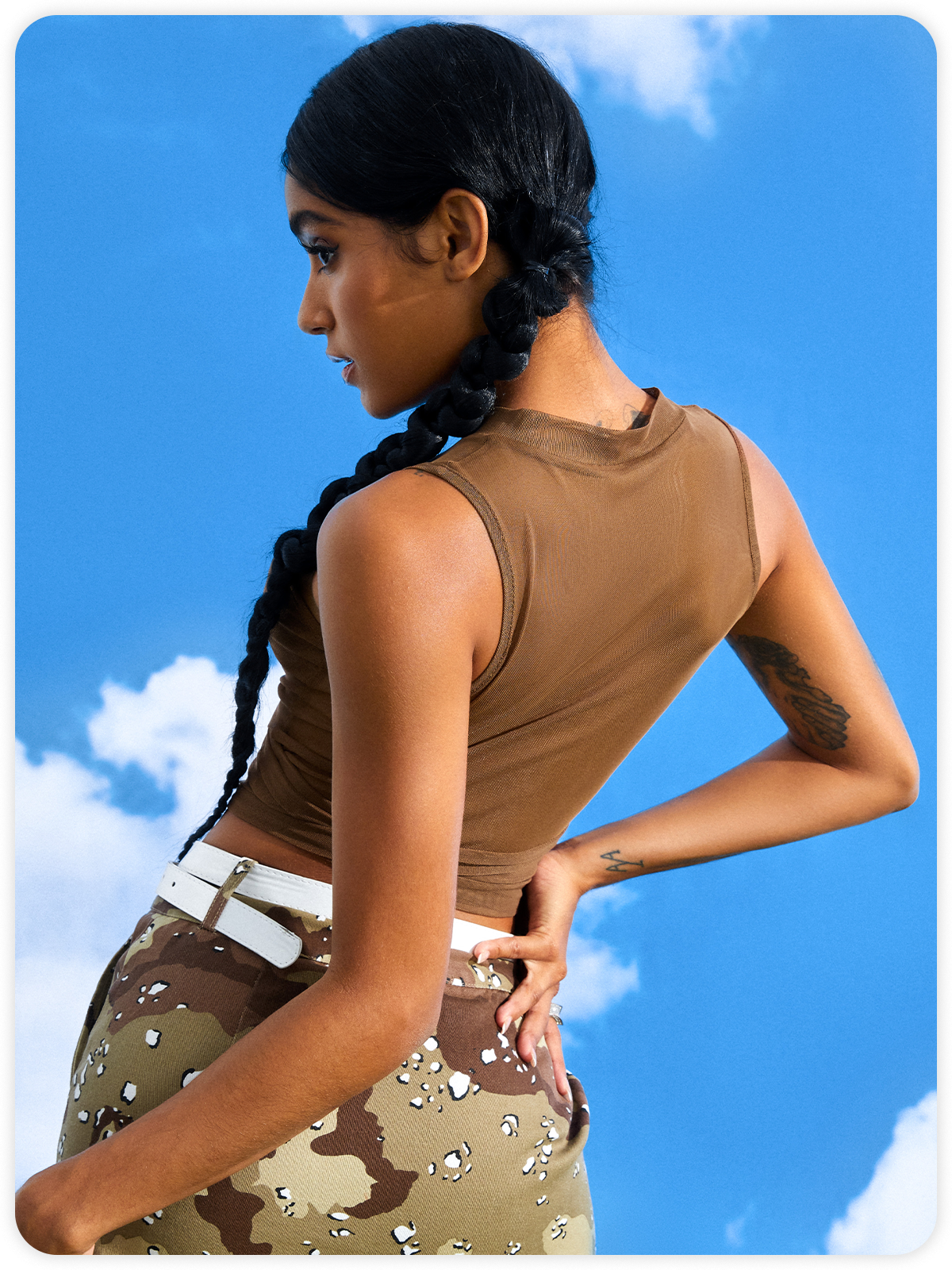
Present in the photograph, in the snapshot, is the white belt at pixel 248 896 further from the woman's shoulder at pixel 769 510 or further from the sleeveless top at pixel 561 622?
the woman's shoulder at pixel 769 510

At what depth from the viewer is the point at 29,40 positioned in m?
3.24

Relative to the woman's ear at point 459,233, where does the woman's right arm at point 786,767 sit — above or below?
below

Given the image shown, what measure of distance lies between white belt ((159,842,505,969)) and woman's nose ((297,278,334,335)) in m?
0.51

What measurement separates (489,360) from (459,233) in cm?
12

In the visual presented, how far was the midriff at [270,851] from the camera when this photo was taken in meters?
1.03

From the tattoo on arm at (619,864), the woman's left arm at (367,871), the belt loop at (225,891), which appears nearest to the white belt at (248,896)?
the belt loop at (225,891)

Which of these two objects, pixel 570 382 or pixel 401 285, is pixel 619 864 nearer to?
pixel 570 382

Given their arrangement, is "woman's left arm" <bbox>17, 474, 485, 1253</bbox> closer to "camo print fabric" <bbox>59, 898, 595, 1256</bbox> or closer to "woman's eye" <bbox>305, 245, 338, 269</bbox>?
"camo print fabric" <bbox>59, 898, 595, 1256</bbox>

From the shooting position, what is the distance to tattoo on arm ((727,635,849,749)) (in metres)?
1.31

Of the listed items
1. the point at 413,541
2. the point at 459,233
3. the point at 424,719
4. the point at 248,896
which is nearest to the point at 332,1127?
the point at 248,896

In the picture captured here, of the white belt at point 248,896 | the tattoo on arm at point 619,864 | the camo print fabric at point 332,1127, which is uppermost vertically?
the tattoo on arm at point 619,864

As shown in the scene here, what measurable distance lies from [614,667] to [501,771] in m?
0.14

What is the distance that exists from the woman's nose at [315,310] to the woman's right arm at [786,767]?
1.51ft

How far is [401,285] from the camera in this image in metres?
0.99
